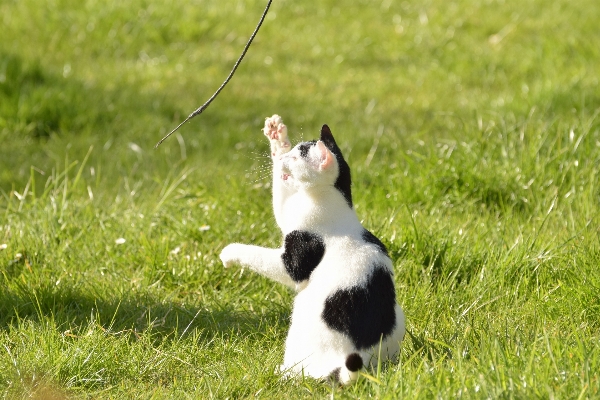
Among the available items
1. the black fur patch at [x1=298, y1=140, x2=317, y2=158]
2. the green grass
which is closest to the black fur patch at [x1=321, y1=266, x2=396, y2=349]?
the green grass

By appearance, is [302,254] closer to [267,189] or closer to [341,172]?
[341,172]

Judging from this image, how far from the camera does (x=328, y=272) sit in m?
2.69

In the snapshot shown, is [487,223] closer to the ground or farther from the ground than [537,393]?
closer to the ground

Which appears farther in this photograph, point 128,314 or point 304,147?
point 128,314

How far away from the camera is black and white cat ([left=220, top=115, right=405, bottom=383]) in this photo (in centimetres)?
265

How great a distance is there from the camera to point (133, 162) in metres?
5.68

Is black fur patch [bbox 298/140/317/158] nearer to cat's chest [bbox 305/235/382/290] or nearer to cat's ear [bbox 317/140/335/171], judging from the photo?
cat's ear [bbox 317/140/335/171]

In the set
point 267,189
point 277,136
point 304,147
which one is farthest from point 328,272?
point 267,189

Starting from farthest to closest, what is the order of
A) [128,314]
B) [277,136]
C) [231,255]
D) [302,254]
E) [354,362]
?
1. [128,314]
2. [277,136]
3. [231,255]
4. [302,254]
5. [354,362]

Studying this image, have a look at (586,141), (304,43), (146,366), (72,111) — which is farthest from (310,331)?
(304,43)

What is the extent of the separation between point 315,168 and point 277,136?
306mm

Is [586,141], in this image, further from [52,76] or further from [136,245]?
[52,76]

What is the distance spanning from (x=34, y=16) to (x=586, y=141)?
219 inches

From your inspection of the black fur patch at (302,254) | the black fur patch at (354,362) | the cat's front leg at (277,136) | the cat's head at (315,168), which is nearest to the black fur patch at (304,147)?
the cat's head at (315,168)
